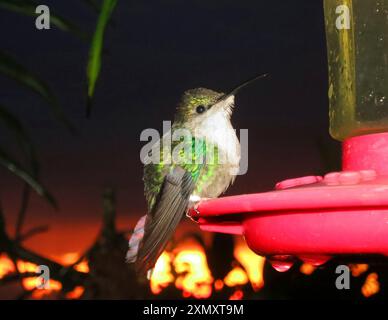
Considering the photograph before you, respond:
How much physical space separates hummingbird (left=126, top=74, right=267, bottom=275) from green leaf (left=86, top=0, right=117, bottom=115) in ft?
2.81

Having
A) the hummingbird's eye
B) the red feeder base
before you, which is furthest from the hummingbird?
the red feeder base

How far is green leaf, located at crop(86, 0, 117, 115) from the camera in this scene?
1.66 meters

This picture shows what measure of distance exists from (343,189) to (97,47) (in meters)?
0.81

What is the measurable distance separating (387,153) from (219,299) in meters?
2.83

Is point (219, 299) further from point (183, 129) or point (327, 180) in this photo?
point (327, 180)

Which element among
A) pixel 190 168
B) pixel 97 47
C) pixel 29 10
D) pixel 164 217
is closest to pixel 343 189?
pixel 97 47

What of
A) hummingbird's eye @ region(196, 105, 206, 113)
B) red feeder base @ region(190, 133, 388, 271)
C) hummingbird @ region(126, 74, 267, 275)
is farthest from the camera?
hummingbird's eye @ region(196, 105, 206, 113)

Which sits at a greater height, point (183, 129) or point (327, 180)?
point (183, 129)

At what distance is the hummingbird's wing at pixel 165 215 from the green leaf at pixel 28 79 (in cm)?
56

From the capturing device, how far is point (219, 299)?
4.58 meters

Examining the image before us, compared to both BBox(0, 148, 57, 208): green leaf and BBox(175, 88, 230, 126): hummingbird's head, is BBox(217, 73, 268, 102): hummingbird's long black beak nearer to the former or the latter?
BBox(175, 88, 230, 126): hummingbird's head

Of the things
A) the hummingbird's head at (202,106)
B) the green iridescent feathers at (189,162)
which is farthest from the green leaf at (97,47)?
the hummingbird's head at (202,106)

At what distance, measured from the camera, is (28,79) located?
233cm
